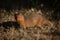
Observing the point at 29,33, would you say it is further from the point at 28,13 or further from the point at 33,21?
the point at 28,13

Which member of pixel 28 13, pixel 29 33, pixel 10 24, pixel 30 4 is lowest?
pixel 29 33

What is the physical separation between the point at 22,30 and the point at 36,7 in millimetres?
2584

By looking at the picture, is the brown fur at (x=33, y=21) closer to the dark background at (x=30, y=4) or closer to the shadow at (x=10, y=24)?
the shadow at (x=10, y=24)

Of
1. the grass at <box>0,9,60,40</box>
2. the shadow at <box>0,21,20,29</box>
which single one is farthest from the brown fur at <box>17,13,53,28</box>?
the shadow at <box>0,21,20,29</box>

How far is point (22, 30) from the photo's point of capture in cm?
727

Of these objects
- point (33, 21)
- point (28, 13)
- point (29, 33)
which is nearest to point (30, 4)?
point (28, 13)

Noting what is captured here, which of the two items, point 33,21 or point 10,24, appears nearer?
point 33,21

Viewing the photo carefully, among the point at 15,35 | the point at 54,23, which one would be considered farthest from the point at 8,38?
the point at 54,23

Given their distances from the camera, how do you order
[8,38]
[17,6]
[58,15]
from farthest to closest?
[17,6] < [58,15] < [8,38]

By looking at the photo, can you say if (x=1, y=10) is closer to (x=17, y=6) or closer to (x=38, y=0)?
(x=17, y=6)

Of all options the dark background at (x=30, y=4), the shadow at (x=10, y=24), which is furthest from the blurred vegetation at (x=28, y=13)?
the shadow at (x=10, y=24)

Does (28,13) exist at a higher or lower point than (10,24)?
higher

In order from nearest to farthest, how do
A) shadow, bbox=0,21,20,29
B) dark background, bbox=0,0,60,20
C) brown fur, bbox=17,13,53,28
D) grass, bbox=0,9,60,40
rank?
1. grass, bbox=0,9,60,40
2. brown fur, bbox=17,13,53,28
3. shadow, bbox=0,21,20,29
4. dark background, bbox=0,0,60,20

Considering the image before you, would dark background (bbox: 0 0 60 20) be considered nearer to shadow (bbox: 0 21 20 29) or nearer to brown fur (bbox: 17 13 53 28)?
brown fur (bbox: 17 13 53 28)
